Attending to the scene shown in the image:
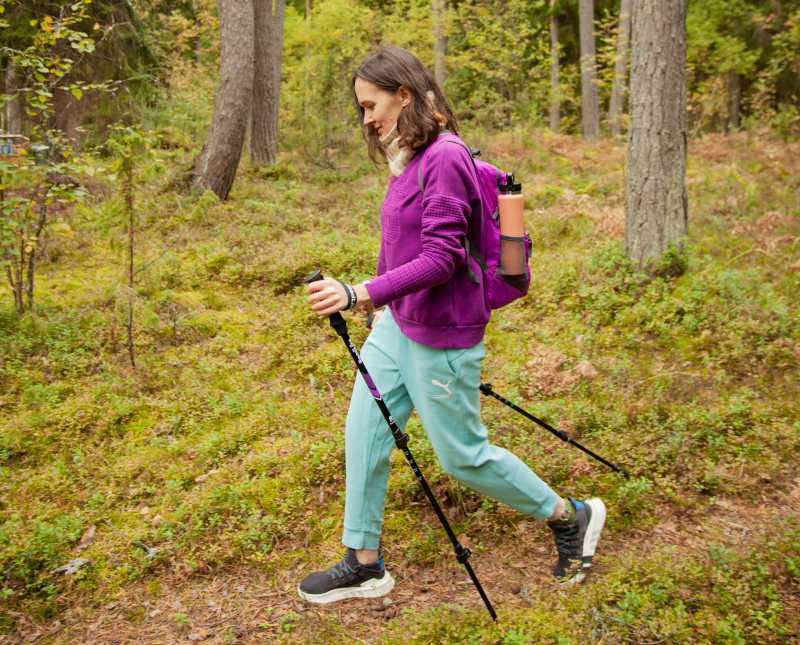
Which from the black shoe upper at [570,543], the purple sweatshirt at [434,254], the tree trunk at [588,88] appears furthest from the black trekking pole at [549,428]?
the tree trunk at [588,88]

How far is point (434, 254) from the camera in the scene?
2.26 meters

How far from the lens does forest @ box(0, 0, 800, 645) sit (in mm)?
2926

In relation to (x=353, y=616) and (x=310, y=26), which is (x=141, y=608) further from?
Answer: (x=310, y=26)

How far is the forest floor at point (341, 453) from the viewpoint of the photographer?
2.85 metres

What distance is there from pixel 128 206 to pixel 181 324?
128 cm

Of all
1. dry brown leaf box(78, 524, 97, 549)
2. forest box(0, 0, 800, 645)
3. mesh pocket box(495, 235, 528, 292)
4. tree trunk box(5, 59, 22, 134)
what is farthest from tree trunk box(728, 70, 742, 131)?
dry brown leaf box(78, 524, 97, 549)

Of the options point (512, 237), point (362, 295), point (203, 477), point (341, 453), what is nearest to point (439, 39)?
point (341, 453)

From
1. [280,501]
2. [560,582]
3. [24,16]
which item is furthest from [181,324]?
[24,16]

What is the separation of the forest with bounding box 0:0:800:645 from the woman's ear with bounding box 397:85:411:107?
312 millimetres

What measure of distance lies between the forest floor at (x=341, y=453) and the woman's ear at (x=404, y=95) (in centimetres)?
223

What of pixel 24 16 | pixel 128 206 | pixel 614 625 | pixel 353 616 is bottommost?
pixel 353 616

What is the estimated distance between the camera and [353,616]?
9.70 feet

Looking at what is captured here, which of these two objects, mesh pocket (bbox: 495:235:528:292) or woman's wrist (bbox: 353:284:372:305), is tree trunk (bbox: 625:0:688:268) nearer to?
mesh pocket (bbox: 495:235:528:292)

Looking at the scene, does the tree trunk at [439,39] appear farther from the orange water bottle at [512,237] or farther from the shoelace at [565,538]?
the shoelace at [565,538]
